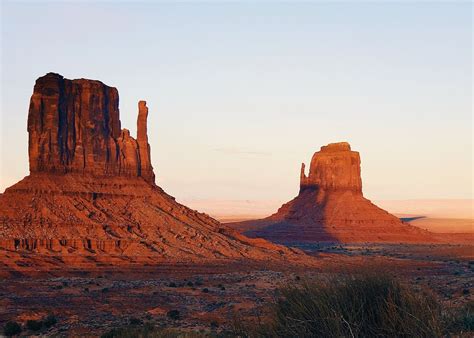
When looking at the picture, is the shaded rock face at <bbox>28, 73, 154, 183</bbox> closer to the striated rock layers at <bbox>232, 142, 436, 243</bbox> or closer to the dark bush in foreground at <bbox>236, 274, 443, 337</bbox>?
the striated rock layers at <bbox>232, 142, 436, 243</bbox>

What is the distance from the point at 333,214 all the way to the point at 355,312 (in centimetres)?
12420

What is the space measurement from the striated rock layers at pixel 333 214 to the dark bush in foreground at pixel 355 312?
110830mm

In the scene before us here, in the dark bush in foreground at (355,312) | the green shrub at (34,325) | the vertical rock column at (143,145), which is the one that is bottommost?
the green shrub at (34,325)

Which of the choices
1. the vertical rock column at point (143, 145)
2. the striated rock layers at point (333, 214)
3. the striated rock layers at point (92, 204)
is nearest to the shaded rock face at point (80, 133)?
the vertical rock column at point (143, 145)

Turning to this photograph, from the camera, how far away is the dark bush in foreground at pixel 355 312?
41.5ft

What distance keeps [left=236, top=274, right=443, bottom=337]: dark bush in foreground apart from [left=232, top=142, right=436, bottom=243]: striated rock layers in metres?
111

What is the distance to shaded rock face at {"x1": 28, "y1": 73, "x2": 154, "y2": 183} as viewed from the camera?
2810 inches

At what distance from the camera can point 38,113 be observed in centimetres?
7212

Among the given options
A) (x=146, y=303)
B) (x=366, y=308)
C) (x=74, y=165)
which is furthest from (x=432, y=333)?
(x=74, y=165)

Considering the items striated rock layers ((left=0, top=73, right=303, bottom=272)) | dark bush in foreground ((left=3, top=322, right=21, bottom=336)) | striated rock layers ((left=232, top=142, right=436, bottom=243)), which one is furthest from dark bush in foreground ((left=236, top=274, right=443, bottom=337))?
striated rock layers ((left=232, top=142, right=436, bottom=243))

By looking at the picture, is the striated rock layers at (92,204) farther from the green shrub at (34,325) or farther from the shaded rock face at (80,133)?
the green shrub at (34,325)

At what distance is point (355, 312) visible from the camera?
13.4m

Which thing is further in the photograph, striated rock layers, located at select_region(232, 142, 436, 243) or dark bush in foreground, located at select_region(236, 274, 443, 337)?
striated rock layers, located at select_region(232, 142, 436, 243)

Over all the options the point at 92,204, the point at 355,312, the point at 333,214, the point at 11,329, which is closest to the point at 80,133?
the point at 92,204
